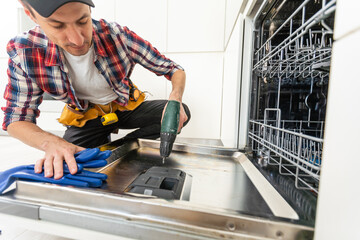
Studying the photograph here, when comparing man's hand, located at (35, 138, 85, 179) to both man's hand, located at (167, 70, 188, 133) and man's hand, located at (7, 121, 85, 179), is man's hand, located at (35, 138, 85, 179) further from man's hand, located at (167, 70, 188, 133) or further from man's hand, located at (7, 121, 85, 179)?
man's hand, located at (167, 70, 188, 133)

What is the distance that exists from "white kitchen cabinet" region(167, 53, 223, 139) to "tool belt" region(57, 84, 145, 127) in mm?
722

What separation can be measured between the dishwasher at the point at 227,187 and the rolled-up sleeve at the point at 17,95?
38cm

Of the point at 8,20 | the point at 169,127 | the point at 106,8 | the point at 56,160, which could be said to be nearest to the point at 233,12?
the point at 169,127

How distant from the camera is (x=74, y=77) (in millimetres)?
995

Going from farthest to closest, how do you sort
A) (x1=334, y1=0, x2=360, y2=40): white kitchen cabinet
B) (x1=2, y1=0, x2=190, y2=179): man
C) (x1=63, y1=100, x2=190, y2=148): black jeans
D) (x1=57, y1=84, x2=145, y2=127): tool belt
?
(x1=63, y1=100, x2=190, y2=148): black jeans, (x1=57, y1=84, x2=145, y2=127): tool belt, (x1=2, y1=0, x2=190, y2=179): man, (x1=334, y1=0, x2=360, y2=40): white kitchen cabinet

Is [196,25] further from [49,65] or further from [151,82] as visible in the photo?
[49,65]

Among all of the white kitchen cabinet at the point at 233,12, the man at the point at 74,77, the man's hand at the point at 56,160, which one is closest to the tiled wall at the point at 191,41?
the white kitchen cabinet at the point at 233,12

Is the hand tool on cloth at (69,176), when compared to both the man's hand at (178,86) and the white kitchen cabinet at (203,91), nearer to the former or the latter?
the man's hand at (178,86)

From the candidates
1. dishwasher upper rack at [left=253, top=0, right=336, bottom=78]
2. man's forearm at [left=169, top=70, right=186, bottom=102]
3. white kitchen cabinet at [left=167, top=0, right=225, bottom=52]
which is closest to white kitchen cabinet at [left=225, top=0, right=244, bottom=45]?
dishwasher upper rack at [left=253, top=0, right=336, bottom=78]

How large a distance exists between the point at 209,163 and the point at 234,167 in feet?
0.35

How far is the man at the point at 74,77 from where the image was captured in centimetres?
62

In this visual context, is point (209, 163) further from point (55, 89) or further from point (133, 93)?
point (55, 89)

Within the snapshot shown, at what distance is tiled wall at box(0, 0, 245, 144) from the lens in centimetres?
178

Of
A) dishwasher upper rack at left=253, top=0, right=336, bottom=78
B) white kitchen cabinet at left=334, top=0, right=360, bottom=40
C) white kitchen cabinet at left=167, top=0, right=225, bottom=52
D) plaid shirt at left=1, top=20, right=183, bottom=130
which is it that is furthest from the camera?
white kitchen cabinet at left=167, top=0, right=225, bottom=52
